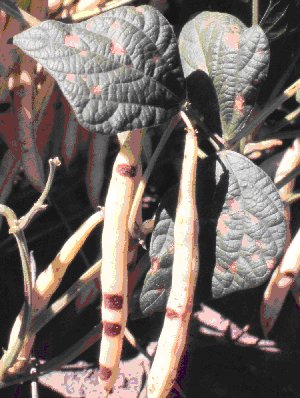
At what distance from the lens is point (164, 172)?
50.6 inches

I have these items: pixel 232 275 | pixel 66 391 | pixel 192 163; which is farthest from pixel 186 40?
pixel 66 391

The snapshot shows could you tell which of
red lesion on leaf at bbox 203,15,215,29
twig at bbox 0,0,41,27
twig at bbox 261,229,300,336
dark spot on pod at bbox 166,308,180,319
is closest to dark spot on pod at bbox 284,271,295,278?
twig at bbox 261,229,300,336

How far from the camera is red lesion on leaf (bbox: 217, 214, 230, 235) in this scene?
0.78 metres

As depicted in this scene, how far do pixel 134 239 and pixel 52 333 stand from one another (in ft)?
0.96

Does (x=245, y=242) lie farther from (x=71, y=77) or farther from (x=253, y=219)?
(x=71, y=77)

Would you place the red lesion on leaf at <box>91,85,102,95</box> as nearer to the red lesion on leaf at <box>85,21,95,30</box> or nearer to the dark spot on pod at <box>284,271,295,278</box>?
the red lesion on leaf at <box>85,21,95,30</box>

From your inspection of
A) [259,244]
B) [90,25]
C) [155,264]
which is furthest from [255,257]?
[90,25]

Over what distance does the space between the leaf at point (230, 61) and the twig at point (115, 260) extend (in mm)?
133

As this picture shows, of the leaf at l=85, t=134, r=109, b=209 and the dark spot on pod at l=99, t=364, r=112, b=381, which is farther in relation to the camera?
the leaf at l=85, t=134, r=109, b=209

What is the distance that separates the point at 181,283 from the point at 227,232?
102 millimetres

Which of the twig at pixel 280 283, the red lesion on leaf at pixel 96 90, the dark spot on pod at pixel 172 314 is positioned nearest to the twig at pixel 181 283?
the dark spot on pod at pixel 172 314

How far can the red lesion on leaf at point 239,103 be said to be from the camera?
763mm

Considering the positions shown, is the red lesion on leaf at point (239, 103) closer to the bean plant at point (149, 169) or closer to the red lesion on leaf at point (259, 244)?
the bean plant at point (149, 169)

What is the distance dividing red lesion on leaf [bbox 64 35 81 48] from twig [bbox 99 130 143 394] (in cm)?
14
